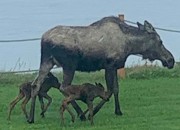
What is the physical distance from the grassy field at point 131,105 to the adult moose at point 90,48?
414mm

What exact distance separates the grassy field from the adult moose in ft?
1.36

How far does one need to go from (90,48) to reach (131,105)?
2.08m

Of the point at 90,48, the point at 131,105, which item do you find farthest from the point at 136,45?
the point at 131,105

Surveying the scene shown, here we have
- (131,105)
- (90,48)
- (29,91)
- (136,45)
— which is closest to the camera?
(90,48)

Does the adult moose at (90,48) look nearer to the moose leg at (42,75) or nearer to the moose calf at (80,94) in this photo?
the moose leg at (42,75)

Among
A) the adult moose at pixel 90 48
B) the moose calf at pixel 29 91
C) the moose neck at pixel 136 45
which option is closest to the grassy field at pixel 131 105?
the moose calf at pixel 29 91

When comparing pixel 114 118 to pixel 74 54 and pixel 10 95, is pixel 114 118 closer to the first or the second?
pixel 74 54

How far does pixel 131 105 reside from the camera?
17.7 metres

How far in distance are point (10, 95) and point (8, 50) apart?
415 inches

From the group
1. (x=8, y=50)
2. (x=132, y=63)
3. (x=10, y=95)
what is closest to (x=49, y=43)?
(x=10, y=95)

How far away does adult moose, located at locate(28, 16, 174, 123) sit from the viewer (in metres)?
15.9

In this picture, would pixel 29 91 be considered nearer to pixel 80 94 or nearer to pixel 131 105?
pixel 80 94

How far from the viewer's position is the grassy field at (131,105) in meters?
15.2

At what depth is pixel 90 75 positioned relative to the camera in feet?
74.6
